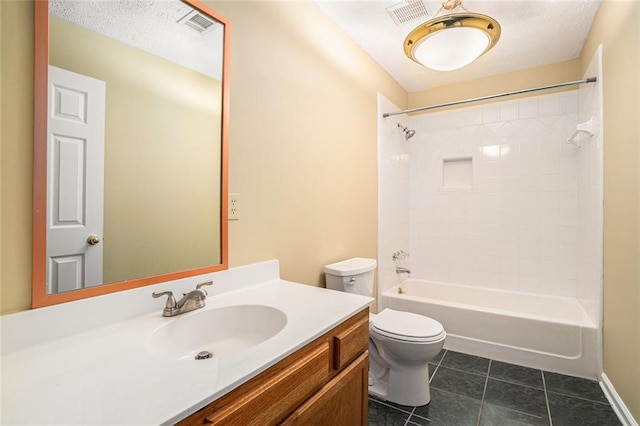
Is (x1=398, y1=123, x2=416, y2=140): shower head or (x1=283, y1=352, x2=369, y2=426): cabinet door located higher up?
(x1=398, y1=123, x2=416, y2=140): shower head

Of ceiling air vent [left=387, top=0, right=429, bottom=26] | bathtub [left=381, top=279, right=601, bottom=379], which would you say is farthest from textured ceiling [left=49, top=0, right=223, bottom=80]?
bathtub [left=381, top=279, right=601, bottom=379]

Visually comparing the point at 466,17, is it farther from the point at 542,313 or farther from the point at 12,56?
the point at 542,313

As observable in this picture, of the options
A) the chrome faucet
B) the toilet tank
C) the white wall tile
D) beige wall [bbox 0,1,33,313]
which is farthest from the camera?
the white wall tile

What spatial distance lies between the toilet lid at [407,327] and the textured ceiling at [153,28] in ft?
5.33

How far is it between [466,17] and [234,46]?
1.11 meters

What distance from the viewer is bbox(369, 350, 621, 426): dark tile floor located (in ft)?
5.41

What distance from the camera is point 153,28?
3.79 feet

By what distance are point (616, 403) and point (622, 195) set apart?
1181mm

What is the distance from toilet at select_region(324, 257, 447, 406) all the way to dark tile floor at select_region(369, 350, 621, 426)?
79mm

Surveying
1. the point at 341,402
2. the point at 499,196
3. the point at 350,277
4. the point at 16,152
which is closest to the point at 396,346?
the point at 350,277

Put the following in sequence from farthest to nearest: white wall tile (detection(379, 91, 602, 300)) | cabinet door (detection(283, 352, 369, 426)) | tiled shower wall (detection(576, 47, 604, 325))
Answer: white wall tile (detection(379, 91, 602, 300))
tiled shower wall (detection(576, 47, 604, 325))
cabinet door (detection(283, 352, 369, 426))

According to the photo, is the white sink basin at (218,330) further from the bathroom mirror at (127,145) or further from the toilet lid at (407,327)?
the toilet lid at (407,327)

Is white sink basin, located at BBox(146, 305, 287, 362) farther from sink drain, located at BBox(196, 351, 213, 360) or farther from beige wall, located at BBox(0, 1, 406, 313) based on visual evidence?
beige wall, located at BBox(0, 1, 406, 313)

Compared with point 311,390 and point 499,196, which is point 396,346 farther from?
point 499,196
